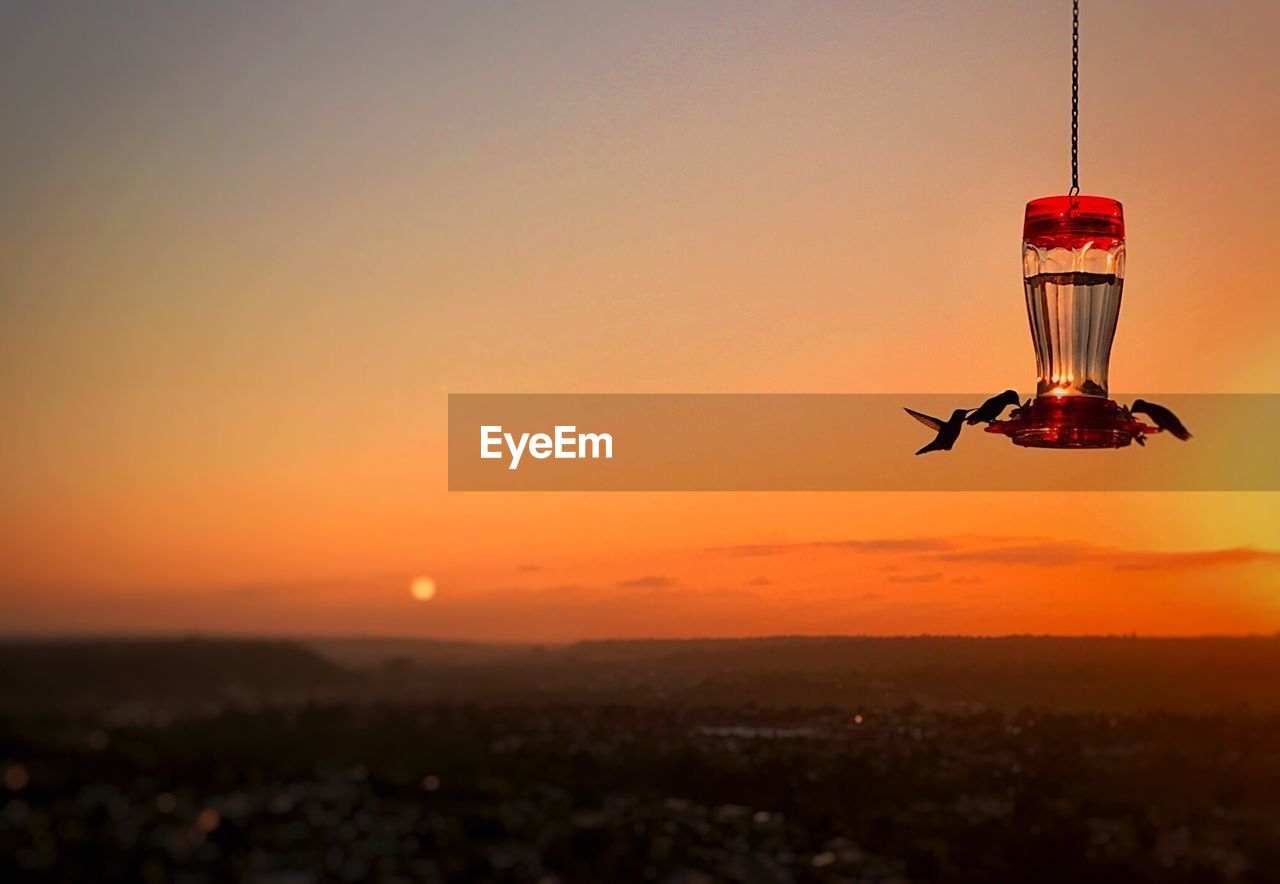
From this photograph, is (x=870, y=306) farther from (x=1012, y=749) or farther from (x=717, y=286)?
(x=1012, y=749)

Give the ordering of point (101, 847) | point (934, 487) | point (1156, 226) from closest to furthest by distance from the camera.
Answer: point (101, 847) < point (1156, 226) < point (934, 487)

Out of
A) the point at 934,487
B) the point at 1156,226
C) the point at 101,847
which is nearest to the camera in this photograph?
the point at 101,847

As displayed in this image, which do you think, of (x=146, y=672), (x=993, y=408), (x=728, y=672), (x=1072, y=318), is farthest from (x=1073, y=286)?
(x=146, y=672)

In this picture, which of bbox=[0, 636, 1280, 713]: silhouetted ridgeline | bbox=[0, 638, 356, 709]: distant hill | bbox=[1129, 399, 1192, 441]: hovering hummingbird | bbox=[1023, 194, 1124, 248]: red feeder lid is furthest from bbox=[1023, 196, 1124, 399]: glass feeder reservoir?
bbox=[0, 638, 356, 709]: distant hill

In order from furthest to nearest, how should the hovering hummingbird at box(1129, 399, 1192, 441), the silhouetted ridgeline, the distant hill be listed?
the silhouetted ridgeline
the distant hill
the hovering hummingbird at box(1129, 399, 1192, 441)

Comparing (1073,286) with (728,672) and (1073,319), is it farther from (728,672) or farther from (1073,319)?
(728,672)

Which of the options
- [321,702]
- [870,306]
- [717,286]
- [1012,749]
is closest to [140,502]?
[321,702]

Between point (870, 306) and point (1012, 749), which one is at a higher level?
point (870, 306)

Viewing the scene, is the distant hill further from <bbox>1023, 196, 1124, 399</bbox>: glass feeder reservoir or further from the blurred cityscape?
<bbox>1023, 196, 1124, 399</bbox>: glass feeder reservoir
